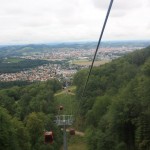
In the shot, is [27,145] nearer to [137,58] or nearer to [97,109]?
[97,109]

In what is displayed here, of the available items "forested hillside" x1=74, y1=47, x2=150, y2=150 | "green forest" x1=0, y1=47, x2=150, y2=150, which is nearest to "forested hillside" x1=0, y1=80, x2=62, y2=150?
"green forest" x1=0, y1=47, x2=150, y2=150

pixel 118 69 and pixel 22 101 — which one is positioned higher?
pixel 118 69

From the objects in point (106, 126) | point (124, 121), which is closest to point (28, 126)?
point (106, 126)

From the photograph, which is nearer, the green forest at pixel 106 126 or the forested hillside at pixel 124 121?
the green forest at pixel 106 126

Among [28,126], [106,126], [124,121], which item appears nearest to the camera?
[124,121]

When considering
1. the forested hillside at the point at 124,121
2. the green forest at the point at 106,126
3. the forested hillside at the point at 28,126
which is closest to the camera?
the forested hillside at the point at 28,126

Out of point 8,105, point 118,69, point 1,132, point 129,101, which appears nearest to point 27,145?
point 1,132

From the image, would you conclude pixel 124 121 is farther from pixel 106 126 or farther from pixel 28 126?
pixel 28 126

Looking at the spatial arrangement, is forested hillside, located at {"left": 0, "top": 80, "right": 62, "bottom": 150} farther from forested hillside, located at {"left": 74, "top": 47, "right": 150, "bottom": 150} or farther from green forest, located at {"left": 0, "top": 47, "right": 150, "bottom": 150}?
forested hillside, located at {"left": 74, "top": 47, "right": 150, "bottom": 150}

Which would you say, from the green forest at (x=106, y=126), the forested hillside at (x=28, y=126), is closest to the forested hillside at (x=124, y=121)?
the green forest at (x=106, y=126)

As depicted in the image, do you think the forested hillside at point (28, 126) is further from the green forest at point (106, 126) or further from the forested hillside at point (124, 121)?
the forested hillside at point (124, 121)

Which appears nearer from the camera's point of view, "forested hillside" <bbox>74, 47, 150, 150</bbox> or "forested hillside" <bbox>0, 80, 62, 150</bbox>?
"forested hillside" <bbox>0, 80, 62, 150</bbox>
